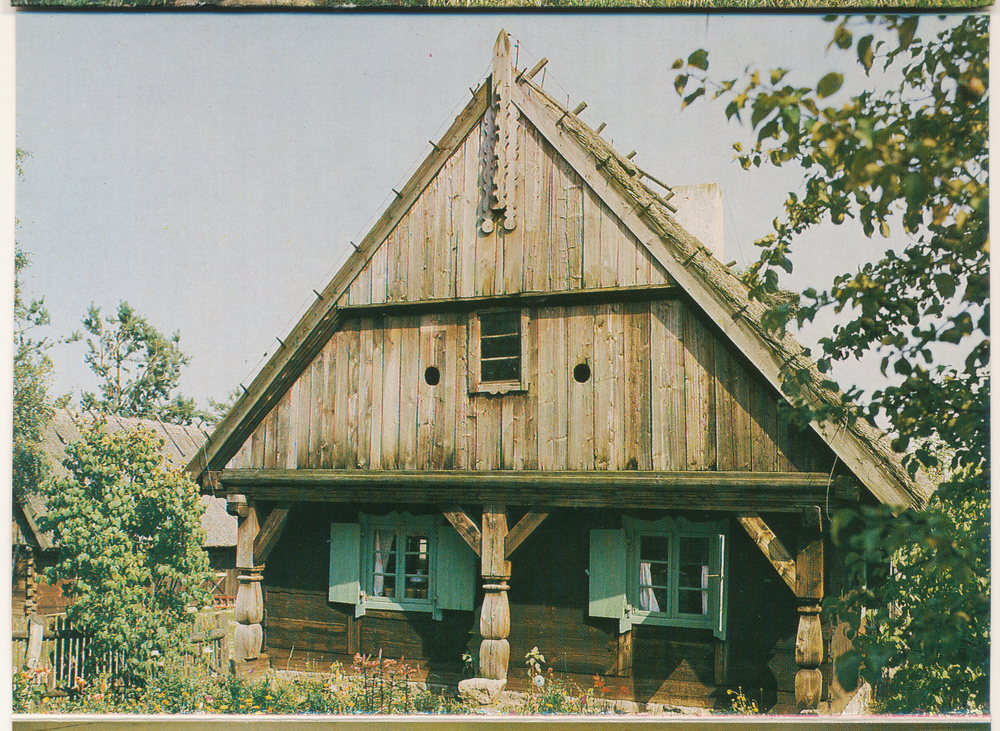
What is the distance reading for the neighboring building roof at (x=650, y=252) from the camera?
6.46 metres

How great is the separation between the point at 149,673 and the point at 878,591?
645cm

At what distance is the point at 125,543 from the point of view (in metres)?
8.40

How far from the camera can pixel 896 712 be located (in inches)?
235

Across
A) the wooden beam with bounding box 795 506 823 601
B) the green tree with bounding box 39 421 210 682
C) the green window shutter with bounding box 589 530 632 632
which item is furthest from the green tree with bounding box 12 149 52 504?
the wooden beam with bounding box 795 506 823 601

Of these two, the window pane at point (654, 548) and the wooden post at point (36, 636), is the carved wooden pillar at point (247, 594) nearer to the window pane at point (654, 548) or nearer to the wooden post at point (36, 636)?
the wooden post at point (36, 636)

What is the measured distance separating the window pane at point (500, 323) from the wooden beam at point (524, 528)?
1.76m

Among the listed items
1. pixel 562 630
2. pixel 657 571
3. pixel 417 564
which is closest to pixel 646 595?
pixel 657 571

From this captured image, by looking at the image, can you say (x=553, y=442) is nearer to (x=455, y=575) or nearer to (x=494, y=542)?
(x=494, y=542)

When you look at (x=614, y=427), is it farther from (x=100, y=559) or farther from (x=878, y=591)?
(x=100, y=559)

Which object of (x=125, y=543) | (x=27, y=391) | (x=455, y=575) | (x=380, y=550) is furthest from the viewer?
(x=380, y=550)

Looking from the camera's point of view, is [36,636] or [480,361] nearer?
[480,361]

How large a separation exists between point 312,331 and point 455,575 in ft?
9.87

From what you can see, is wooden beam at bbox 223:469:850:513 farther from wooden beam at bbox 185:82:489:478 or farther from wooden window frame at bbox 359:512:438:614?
wooden window frame at bbox 359:512:438:614

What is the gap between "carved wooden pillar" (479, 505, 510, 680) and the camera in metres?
7.66
